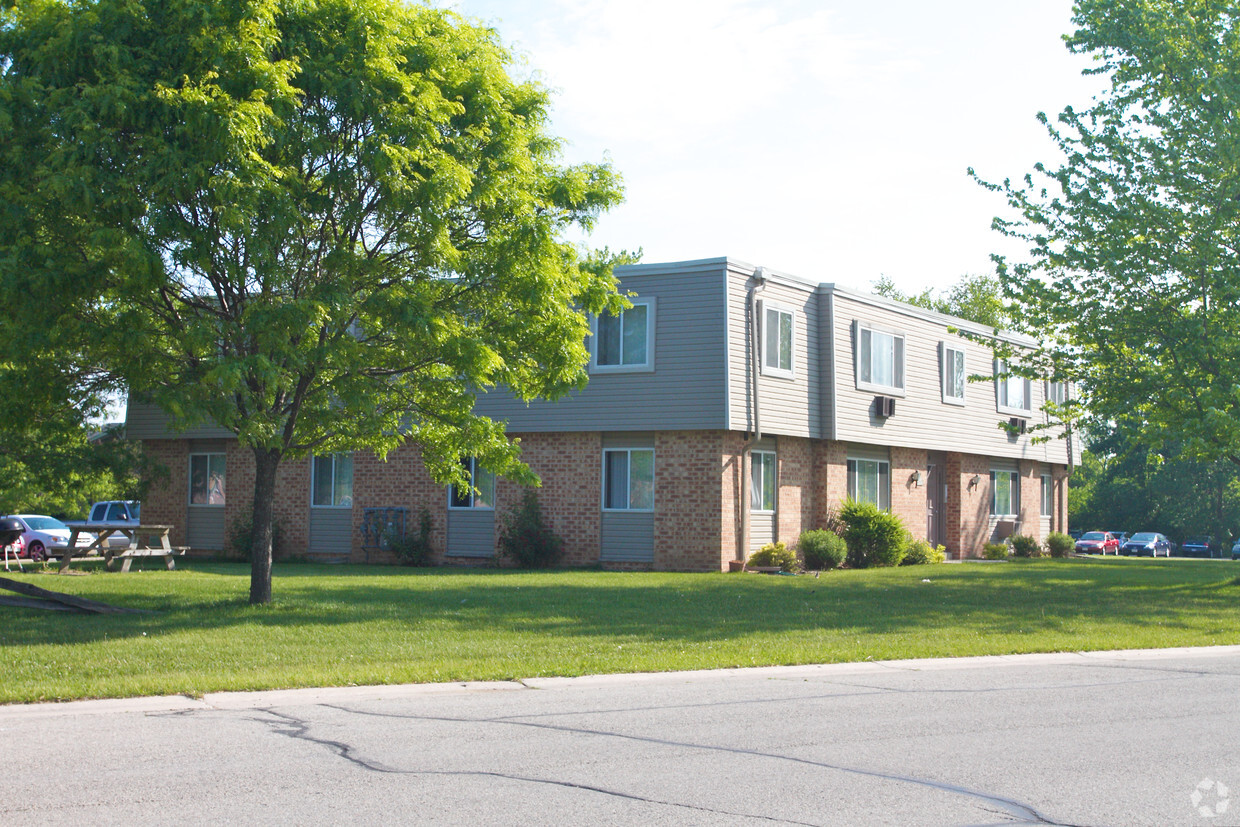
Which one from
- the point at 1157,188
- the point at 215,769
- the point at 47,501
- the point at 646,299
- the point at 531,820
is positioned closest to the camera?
the point at 531,820

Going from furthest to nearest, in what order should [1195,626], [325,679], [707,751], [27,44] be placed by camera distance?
[1195,626] < [27,44] < [325,679] < [707,751]

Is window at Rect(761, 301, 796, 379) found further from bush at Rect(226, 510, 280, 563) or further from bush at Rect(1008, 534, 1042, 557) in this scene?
bush at Rect(1008, 534, 1042, 557)

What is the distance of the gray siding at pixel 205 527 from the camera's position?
98.1 ft

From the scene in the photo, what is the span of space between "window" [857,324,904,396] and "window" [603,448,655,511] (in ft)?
20.1

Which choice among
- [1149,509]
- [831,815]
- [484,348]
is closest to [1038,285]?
[484,348]

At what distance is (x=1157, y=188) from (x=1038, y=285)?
2.82m

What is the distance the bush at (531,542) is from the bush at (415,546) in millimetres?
2106

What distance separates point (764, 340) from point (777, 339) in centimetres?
60

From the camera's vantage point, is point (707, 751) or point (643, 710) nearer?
point (707, 751)

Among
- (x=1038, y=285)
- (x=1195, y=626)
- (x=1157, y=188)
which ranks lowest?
(x=1195, y=626)

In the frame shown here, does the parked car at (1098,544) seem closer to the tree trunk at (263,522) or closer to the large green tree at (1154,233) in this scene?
the large green tree at (1154,233)

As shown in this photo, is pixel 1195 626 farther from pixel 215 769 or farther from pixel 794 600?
pixel 215 769

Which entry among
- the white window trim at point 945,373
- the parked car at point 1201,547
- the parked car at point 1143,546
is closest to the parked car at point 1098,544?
the parked car at point 1143,546

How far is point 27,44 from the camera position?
13.5m
